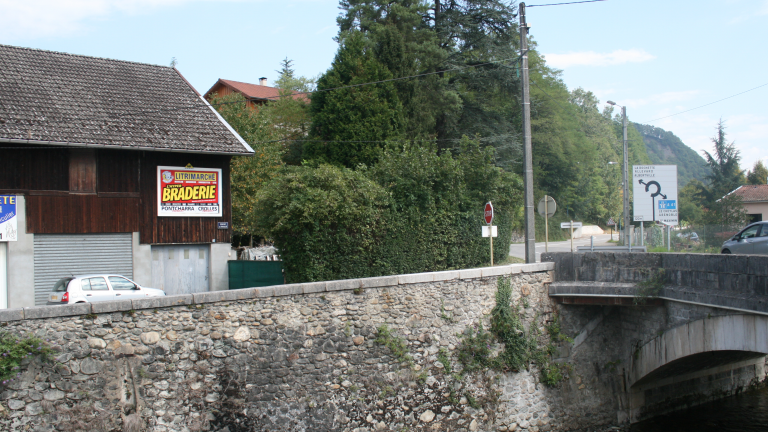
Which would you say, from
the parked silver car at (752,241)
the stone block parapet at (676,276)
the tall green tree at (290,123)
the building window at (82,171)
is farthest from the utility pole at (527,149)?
the tall green tree at (290,123)

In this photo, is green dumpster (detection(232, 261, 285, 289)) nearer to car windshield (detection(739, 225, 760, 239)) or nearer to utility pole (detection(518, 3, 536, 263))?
utility pole (detection(518, 3, 536, 263))

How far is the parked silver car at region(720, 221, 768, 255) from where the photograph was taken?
52.6 feet

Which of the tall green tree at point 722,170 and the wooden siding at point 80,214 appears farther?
the tall green tree at point 722,170

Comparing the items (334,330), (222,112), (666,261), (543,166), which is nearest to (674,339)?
(666,261)

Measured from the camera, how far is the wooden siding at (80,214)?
1544cm

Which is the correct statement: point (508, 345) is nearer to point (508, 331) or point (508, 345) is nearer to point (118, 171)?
point (508, 331)

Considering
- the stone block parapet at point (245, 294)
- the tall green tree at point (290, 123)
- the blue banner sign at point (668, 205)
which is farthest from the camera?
the tall green tree at point (290, 123)

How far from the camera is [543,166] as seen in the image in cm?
4225

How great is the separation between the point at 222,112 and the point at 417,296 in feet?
70.3

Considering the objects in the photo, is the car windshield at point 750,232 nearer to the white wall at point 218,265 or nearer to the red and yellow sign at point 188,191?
the white wall at point 218,265

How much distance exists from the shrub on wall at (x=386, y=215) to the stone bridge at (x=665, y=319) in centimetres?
555

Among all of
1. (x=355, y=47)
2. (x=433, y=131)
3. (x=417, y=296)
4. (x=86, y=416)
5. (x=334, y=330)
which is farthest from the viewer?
(x=433, y=131)

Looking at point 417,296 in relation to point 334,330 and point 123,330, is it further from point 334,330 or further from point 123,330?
point 123,330

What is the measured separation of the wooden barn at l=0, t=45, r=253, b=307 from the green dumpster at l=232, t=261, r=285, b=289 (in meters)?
0.35
